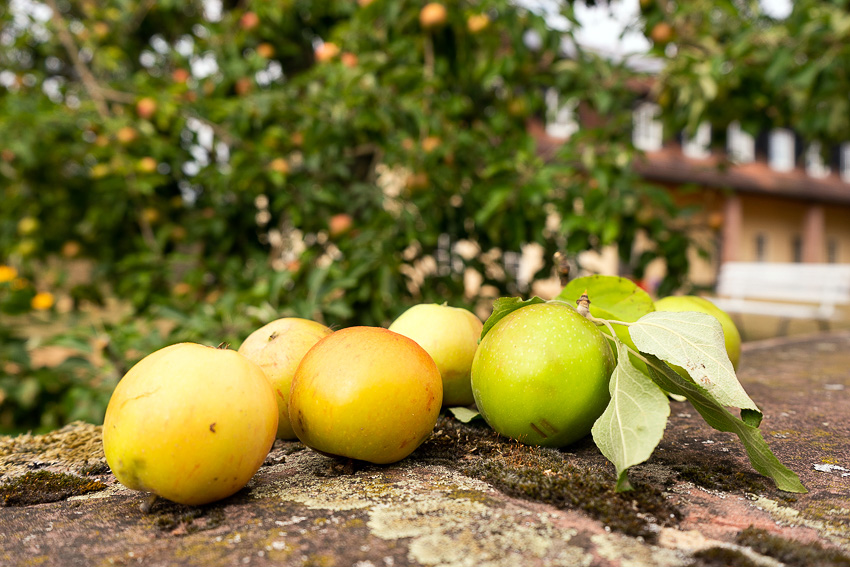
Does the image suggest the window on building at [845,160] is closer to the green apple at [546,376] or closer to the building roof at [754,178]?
the building roof at [754,178]

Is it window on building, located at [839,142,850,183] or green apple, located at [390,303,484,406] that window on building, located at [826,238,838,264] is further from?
green apple, located at [390,303,484,406]

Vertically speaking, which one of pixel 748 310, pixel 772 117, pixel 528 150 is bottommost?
pixel 748 310

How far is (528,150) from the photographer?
2.95 m

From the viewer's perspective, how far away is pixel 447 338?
1114mm

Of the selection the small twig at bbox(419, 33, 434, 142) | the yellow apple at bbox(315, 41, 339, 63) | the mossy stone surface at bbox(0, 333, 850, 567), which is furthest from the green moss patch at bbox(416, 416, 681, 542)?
the yellow apple at bbox(315, 41, 339, 63)

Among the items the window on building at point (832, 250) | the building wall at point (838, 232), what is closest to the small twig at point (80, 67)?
the building wall at point (838, 232)

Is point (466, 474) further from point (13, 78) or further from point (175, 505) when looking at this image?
point (13, 78)

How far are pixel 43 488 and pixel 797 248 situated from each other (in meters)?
23.3

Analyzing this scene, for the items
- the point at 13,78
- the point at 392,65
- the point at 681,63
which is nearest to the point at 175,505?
the point at 392,65

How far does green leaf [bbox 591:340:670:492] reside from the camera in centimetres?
71

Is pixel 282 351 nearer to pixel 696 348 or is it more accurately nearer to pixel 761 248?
pixel 696 348

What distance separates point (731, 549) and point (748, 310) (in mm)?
9300

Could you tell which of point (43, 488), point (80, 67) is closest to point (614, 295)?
point (43, 488)

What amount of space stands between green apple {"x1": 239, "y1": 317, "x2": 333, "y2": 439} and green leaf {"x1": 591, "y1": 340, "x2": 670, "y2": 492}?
50cm
